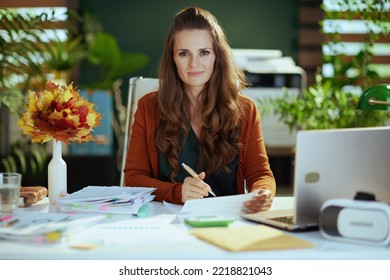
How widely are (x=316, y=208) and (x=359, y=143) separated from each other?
6.8 inches

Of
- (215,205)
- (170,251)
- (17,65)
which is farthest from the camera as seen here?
(17,65)

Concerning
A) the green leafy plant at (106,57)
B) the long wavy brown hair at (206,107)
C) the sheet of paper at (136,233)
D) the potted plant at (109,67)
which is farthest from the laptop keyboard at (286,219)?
the green leafy plant at (106,57)

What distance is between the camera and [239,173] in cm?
201

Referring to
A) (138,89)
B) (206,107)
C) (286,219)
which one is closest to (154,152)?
(206,107)

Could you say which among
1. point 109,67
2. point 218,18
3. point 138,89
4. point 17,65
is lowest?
point 138,89

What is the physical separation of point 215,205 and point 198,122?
23.8 inches

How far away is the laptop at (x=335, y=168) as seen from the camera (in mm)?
1188

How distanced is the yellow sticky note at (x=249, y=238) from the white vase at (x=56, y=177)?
56 cm

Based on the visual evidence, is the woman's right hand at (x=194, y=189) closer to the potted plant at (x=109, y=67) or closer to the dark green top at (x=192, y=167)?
the dark green top at (x=192, y=167)

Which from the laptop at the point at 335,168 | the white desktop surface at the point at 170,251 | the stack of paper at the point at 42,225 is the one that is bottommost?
the white desktop surface at the point at 170,251

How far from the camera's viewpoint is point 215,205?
57.3 inches

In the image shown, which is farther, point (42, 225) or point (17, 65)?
point (17, 65)

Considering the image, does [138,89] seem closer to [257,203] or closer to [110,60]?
[257,203]

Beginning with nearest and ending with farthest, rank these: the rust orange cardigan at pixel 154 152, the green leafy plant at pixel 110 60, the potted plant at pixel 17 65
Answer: the rust orange cardigan at pixel 154 152
the potted plant at pixel 17 65
the green leafy plant at pixel 110 60
